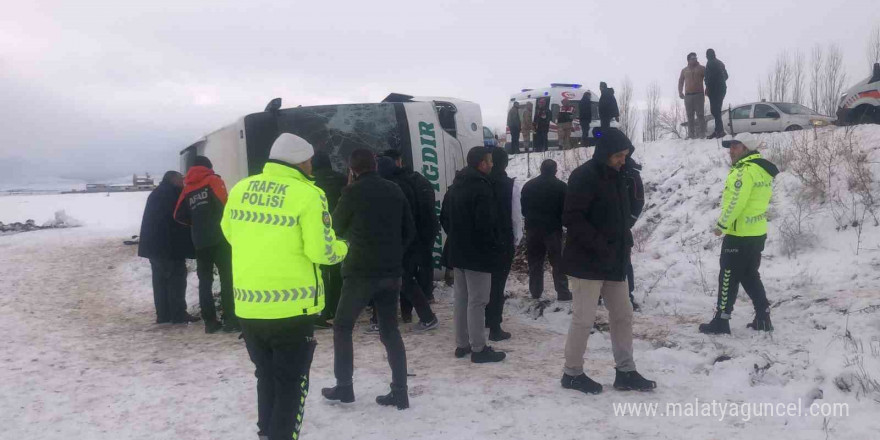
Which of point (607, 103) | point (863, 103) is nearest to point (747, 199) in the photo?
point (863, 103)

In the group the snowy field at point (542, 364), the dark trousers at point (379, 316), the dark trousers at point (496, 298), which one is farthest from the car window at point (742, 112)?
the dark trousers at point (379, 316)

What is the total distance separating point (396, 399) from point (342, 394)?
425 millimetres

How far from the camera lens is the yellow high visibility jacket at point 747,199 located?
5.85 metres

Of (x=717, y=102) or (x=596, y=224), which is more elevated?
(x=717, y=102)

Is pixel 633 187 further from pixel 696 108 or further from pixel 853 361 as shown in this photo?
pixel 696 108

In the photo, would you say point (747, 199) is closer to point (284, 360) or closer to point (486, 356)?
point (486, 356)

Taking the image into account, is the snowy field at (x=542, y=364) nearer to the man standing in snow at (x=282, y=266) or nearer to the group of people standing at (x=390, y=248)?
the group of people standing at (x=390, y=248)

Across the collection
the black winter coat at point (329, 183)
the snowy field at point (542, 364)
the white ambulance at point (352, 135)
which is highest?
the white ambulance at point (352, 135)

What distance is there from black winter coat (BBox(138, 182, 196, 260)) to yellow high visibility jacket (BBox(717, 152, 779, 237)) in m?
5.94

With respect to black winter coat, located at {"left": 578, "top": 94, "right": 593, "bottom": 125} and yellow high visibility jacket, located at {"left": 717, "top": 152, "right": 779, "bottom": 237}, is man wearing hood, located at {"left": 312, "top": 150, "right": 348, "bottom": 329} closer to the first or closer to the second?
yellow high visibility jacket, located at {"left": 717, "top": 152, "right": 779, "bottom": 237}

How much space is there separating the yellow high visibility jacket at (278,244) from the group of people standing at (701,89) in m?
11.3

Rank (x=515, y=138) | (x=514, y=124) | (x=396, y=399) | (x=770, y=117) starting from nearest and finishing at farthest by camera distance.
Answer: (x=396, y=399) < (x=770, y=117) < (x=514, y=124) < (x=515, y=138)

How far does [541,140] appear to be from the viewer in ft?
56.1

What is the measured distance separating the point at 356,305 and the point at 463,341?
167 cm
